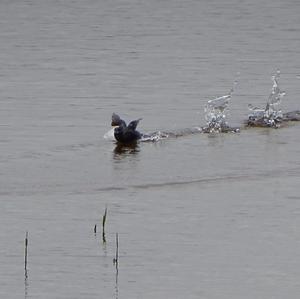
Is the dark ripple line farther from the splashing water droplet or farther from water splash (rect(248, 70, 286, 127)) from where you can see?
water splash (rect(248, 70, 286, 127))

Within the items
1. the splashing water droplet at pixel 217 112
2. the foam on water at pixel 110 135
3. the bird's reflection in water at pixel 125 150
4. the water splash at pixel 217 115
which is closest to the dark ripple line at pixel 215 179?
the bird's reflection in water at pixel 125 150

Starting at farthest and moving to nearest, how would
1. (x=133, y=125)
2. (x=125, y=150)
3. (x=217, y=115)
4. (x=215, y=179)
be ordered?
(x=217, y=115) < (x=133, y=125) < (x=125, y=150) < (x=215, y=179)

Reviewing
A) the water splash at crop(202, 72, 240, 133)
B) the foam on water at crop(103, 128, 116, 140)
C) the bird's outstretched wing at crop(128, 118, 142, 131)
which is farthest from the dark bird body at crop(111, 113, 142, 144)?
the water splash at crop(202, 72, 240, 133)

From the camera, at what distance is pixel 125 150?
16.8 m

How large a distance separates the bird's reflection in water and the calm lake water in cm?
2

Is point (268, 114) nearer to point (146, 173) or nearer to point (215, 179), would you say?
point (146, 173)

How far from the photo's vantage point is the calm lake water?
10562mm

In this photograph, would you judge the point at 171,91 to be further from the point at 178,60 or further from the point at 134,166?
the point at 134,166

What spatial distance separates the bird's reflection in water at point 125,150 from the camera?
1634 centimetres

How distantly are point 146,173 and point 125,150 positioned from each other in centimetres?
185

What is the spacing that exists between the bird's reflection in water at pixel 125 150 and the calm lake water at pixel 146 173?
0.02 meters

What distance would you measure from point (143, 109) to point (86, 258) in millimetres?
8639

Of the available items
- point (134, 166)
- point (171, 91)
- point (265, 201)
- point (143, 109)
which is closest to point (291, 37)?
point (171, 91)

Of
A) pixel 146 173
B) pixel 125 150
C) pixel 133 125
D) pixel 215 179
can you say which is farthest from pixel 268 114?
pixel 215 179
